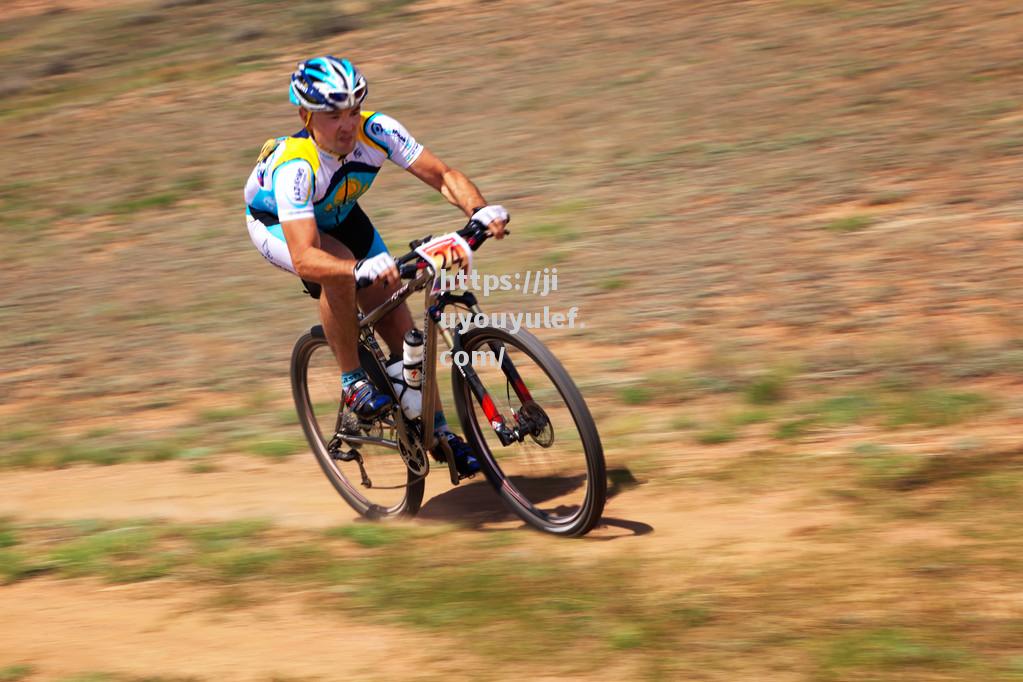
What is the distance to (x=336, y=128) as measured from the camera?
17.4 ft

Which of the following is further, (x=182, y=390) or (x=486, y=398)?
(x=182, y=390)

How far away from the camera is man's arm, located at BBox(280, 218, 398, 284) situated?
16.8 ft

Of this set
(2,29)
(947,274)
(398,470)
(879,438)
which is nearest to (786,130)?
(947,274)

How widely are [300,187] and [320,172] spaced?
20 cm

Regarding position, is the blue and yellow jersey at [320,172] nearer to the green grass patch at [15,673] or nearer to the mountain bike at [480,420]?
the mountain bike at [480,420]

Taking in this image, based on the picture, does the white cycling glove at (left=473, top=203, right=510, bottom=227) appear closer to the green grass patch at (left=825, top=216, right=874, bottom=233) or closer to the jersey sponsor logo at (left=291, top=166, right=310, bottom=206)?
the jersey sponsor logo at (left=291, top=166, right=310, bottom=206)

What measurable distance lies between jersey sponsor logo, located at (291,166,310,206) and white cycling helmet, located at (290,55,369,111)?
301 millimetres

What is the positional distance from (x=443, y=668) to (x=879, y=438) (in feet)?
9.40

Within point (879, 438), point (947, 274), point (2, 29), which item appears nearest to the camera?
point (879, 438)

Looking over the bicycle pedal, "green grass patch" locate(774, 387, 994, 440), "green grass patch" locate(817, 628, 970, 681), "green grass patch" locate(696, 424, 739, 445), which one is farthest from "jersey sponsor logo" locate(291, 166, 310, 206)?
"green grass patch" locate(817, 628, 970, 681)

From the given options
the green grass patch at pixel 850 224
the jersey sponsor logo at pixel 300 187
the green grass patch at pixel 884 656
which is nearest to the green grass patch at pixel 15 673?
the jersey sponsor logo at pixel 300 187

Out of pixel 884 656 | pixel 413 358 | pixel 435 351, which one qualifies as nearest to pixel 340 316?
pixel 413 358

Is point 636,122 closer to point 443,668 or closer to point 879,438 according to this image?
point 879,438

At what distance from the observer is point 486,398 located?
5.33m
